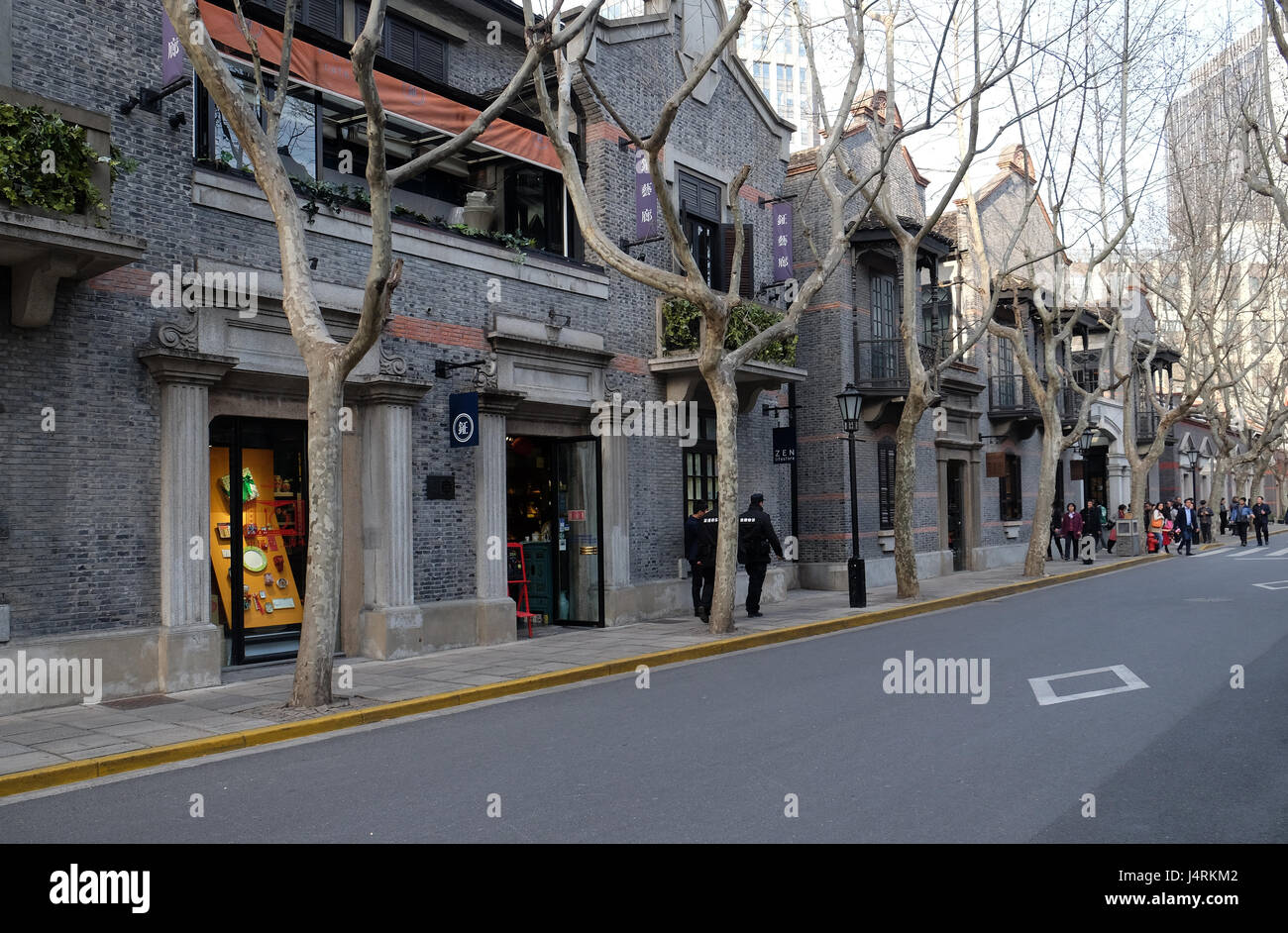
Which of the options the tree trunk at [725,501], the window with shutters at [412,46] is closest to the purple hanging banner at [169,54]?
the window with shutters at [412,46]

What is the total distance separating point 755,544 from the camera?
16.0 m

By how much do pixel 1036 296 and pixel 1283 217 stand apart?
745cm

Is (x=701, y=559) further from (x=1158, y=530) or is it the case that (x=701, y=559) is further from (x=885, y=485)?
(x=1158, y=530)

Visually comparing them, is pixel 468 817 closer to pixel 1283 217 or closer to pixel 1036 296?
pixel 1283 217

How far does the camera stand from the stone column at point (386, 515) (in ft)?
39.9

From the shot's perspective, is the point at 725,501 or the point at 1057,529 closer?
the point at 725,501

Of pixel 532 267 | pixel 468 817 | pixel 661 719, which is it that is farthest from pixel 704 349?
pixel 468 817

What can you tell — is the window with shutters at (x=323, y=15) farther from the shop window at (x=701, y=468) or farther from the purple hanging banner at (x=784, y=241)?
the purple hanging banner at (x=784, y=241)

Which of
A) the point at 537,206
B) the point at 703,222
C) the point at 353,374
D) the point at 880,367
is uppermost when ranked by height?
the point at 703,222

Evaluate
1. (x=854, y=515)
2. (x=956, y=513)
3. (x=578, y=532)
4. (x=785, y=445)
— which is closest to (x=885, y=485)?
(x=956, y=513)

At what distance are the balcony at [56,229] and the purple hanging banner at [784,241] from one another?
12368 millimetres

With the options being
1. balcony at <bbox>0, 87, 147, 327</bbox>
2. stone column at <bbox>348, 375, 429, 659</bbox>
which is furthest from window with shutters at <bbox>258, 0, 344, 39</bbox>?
stone column at <bbox>348, 375, 429, 659</bbox>

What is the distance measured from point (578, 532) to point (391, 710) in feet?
22.3

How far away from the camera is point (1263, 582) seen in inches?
769
